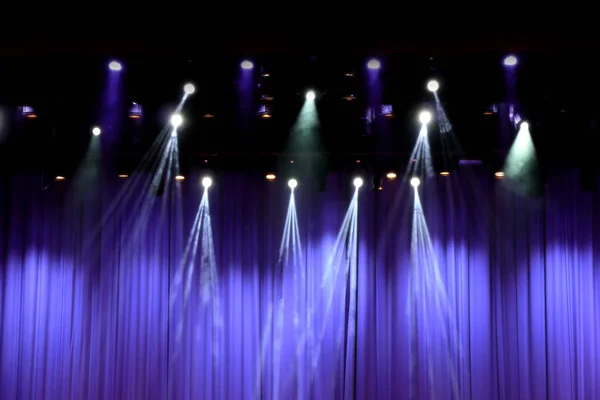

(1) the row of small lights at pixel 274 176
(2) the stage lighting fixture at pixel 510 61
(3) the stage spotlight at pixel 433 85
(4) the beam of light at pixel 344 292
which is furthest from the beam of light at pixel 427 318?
(2) the stage lighting fixture at pixel 510 61

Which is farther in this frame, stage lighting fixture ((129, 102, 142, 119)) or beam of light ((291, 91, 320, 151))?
beam of light ((291, 91, 320, 151))

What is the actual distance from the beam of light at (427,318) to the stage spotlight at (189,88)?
3.11 m

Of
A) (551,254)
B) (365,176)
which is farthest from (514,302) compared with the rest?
(365,176)

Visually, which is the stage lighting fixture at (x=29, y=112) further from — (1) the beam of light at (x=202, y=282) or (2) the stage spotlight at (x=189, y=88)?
(1) the beam of light at (x=202, y=282)

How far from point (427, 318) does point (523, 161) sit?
2.04 metres

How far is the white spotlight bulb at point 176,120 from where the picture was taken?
544 centimetres

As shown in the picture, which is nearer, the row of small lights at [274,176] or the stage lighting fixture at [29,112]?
the stage lighting fixture at [29,112]

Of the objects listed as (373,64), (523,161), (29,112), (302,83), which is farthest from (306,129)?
(29,112)

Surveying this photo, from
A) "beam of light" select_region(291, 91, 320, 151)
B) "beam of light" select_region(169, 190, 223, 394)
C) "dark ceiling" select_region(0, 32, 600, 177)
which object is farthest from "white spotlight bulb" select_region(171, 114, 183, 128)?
"beam of light" select_region(169, 190, 223, 394)

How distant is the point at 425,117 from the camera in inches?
216

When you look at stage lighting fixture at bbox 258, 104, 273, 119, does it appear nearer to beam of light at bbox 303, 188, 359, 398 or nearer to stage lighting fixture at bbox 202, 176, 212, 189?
stage lighting fixture at bbox 202, 176, 212, 189

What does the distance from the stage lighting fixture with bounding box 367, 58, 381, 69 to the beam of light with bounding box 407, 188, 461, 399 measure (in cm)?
259

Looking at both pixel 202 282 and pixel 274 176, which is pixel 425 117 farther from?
pixel 202 282

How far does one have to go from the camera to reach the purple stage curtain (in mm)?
6586
